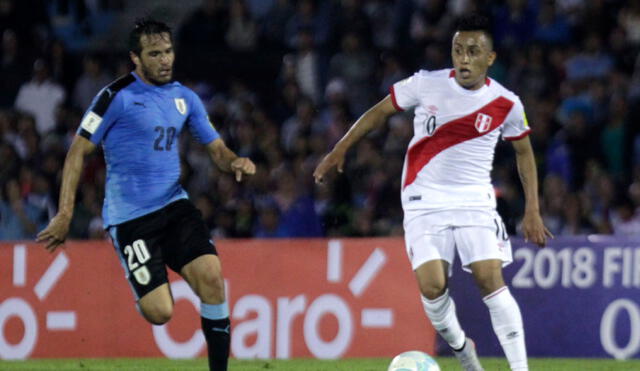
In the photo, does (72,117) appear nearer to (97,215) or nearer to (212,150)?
(97,215)

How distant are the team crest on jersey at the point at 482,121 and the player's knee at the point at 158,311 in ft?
7.42

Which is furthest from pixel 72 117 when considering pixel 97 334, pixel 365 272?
pixel 365 272

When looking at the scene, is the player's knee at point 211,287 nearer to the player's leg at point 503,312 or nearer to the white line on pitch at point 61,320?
the player's leg at point 503,312

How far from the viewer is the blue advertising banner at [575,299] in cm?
1161

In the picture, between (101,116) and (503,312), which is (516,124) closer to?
(503,312)

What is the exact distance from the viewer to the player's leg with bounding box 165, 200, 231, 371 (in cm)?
884

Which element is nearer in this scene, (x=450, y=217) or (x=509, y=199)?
(x=450, y=217)

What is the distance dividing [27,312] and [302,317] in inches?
98.9

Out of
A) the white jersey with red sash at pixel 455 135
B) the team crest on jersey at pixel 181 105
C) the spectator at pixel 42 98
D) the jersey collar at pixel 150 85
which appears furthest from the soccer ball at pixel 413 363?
the spectator at pixel 42 98

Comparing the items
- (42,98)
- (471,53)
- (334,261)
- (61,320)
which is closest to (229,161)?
(471,53)

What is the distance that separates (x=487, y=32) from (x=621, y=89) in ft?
20.5

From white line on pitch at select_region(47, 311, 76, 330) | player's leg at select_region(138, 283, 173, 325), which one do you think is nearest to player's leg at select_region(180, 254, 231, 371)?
player's leg at select_region(138, 283, 173, 325)

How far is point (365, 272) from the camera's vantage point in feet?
39.8

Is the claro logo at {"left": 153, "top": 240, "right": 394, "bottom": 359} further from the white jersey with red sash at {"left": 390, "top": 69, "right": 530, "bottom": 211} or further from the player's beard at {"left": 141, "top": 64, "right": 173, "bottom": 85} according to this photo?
the player's beard at {"left": 141, "top": 64, "right": 173, "bottom": 85}
